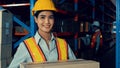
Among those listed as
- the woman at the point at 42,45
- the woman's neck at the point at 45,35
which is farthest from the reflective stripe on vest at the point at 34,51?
the woman's neck at the point at 45,35

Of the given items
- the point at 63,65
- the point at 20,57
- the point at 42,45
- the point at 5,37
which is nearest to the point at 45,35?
the point at 42,45

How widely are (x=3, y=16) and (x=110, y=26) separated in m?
13.7

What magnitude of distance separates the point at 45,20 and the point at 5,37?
2570mm

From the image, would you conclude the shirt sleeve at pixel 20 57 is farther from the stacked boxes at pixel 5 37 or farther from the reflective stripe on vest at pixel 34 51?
the stacked boxes at pixel 5 37

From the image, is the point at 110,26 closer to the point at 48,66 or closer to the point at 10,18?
the point at 10,18

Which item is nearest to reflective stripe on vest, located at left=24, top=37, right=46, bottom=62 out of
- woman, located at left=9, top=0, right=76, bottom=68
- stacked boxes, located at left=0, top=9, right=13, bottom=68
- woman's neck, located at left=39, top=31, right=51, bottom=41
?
woman, located at left=9, top=0, right=76, bottom=68

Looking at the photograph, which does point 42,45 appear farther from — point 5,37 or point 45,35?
point 5,37

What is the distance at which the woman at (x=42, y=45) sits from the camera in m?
1.92

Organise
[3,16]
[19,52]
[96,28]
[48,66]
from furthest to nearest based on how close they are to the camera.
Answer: [96,28]
[3,16]
[19,52]
[48,66]

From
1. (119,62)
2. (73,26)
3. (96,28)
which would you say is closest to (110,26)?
(96,28)

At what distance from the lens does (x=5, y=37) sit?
4391 mm

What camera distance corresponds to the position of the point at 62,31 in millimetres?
5957

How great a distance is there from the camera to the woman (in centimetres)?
192

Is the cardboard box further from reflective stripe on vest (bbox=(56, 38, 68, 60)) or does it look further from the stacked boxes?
the stacked boxes
